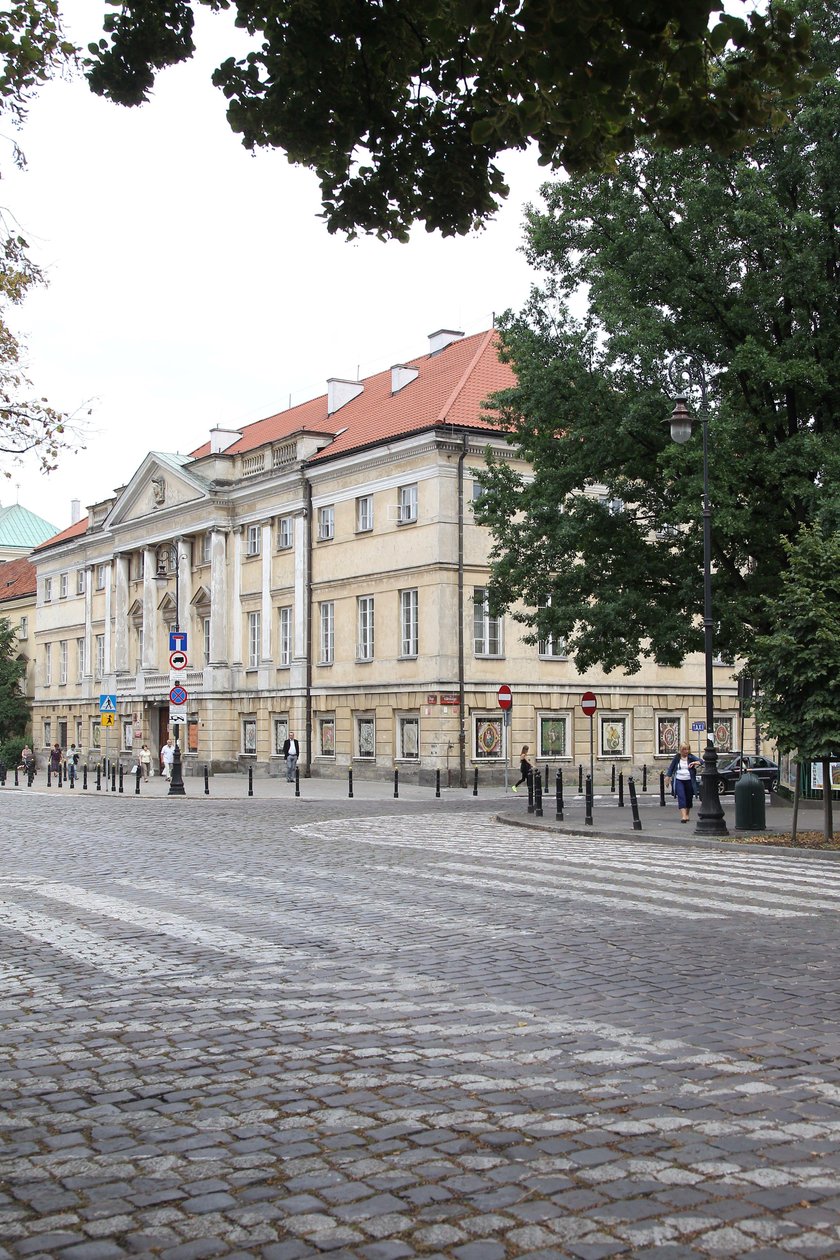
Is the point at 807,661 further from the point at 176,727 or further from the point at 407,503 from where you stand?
the point at 176,727

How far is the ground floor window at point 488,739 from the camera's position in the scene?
43.1 meters

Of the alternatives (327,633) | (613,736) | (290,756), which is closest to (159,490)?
(327,633)

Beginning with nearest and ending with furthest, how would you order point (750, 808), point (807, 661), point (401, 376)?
point (807, 661) → point (750, 808) → point (401, 376)

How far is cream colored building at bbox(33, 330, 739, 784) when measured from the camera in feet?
142

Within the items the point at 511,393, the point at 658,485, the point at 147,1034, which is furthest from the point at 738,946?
the point at 511,393

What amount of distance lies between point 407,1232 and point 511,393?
2599 centimetres

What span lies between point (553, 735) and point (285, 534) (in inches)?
581

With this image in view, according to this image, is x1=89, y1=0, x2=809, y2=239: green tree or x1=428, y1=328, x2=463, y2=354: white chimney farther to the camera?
x1=428, y1=328, x2=463, y2=354: white chimney

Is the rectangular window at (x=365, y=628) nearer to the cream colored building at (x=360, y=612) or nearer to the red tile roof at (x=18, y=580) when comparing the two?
the cream colored building at (x=360, y=612)

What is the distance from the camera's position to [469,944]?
33.3 ft

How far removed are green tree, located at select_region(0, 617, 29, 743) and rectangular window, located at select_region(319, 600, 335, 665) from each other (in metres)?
36.9

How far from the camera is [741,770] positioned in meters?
38.3

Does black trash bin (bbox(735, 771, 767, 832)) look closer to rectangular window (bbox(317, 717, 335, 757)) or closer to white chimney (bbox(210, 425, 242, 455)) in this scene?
rectangular window (bbox(317, 717, 335, 757))

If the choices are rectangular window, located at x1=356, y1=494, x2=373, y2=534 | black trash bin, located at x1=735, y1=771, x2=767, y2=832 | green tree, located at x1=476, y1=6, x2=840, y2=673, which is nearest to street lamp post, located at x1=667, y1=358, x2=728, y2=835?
black trash bin, located at x1=735, y1=771, x2=767, y2=832
